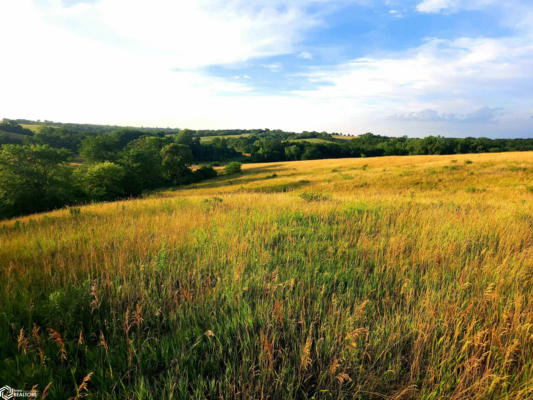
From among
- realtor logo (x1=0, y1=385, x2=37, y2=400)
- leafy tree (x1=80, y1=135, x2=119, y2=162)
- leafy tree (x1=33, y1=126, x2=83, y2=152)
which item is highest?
leafy tree (x1=33, y1=126, x2=83, y2=152)

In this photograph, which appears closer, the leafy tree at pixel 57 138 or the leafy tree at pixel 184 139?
the leafy tree at pixel 57 138

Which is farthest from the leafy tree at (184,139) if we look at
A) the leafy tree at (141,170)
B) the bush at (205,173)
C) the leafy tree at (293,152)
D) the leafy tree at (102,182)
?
the leafy tree at (102,182)

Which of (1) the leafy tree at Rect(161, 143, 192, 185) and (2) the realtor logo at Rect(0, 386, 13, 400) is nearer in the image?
(2) the realtor logo at Rect(0, 386, 13, 400)

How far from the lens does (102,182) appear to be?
4178cm

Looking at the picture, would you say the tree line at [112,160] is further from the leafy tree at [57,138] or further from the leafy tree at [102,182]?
the leafy tree at [57,138]

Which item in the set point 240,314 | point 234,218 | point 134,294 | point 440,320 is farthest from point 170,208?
point 440,320

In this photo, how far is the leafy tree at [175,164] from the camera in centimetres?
6384

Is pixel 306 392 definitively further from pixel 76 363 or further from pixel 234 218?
pixel 234 218

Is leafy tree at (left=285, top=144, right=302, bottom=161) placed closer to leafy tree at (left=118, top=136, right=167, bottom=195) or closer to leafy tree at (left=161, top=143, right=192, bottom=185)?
leafy tree at (left=161, top=143, right=192, bottom=185)

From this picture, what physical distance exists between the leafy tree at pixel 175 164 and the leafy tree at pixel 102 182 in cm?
2008

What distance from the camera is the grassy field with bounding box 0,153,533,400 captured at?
1859 mm

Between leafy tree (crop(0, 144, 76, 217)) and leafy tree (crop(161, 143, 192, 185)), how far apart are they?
2400 centimetres

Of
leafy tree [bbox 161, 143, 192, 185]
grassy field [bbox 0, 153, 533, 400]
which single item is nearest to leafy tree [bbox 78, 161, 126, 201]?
leafy tree [bbox 161, 143, 192, 185]

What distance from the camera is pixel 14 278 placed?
10.3ft
